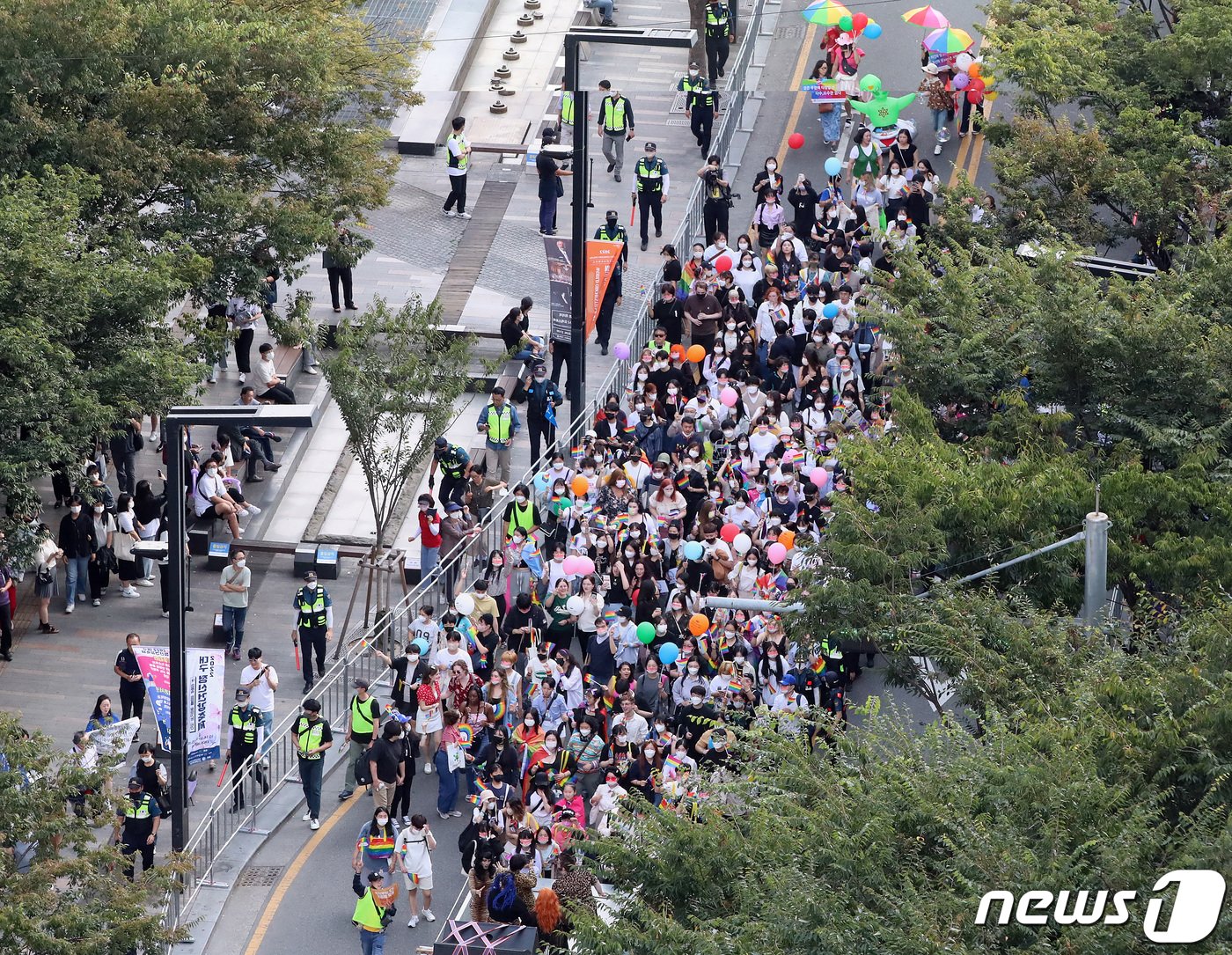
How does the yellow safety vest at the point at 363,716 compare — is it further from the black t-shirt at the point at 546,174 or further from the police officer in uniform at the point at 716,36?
the police officer in uniform at the point at 716,36

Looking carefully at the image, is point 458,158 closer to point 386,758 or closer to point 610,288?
point 610,288

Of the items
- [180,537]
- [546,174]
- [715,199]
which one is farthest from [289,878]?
[546,174]

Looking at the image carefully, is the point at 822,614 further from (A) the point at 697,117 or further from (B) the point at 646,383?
(A) the point at 697,117

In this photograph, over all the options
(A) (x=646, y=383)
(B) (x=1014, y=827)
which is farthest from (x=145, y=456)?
(B) (x=1014, y=827)

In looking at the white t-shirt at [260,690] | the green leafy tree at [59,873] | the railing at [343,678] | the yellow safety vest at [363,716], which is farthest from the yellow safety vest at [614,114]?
the green leafy tree at [59,873]

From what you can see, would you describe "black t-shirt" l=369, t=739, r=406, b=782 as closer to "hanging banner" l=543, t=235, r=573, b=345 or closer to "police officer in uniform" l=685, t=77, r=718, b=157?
"hanging banner" l=543, t=235, r=573, b=345

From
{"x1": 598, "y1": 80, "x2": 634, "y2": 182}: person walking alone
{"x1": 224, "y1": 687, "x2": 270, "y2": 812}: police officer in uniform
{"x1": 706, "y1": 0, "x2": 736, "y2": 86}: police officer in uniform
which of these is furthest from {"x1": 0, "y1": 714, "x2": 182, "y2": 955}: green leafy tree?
{"x1": 706, "y1": 0, "x2": 736, "y2": 86}: police officer in uniform

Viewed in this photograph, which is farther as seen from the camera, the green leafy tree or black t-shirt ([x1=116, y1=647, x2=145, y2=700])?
black t-shirt ([x1=116, y1=647, x2=145, y2=700])
